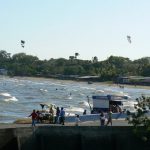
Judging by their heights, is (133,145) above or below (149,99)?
below

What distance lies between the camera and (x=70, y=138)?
32500 millimetres

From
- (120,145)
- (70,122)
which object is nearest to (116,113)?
(70,122)

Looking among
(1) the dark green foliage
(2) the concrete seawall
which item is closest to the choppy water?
(2) the concrete seawall

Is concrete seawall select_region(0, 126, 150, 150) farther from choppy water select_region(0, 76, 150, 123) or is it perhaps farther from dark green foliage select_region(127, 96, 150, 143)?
choppy water select_region(0, 76, 150, 123)

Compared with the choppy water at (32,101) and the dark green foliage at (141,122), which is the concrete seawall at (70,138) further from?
the choppy water at (32,101)

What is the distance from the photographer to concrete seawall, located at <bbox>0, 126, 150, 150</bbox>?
3167cm

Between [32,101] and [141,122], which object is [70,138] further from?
[32,101]

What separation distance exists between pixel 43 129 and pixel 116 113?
11.4 m

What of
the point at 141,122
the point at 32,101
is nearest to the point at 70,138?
the point at 141,122

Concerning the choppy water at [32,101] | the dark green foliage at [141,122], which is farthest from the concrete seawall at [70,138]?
the choppy water at [32,101]

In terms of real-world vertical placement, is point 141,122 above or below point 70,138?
above

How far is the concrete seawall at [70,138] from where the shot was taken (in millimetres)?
→ 31672

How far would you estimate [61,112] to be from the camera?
1473 inches

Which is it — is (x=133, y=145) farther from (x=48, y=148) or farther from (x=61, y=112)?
(x=61, y=112)
